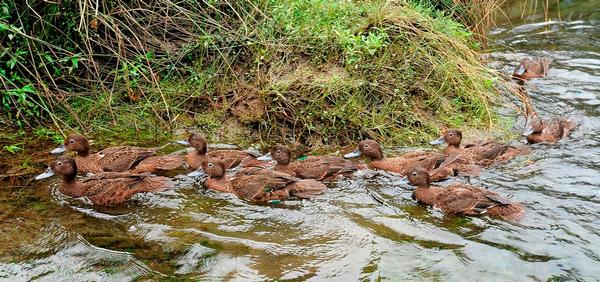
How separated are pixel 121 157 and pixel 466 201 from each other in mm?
3702

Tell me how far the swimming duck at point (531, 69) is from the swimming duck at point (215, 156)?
5305 mm

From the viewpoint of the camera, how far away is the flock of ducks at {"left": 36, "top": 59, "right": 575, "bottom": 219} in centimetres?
633

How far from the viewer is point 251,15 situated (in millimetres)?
8898

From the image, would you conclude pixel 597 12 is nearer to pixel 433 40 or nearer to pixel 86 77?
pixel 433 40

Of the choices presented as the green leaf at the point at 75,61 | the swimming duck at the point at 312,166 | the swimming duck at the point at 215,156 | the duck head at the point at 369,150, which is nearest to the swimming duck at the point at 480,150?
the duck head at the point at 369,150

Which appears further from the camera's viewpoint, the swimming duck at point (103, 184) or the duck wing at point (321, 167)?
the duck wing at point (321, 167)

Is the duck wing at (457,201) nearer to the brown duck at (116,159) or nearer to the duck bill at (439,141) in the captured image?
the duck bill at (439,141)

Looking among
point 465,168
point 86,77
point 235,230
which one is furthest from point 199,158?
point 465,168

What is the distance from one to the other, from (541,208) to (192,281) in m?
3.43

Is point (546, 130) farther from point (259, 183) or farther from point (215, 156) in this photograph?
point (215, 156)

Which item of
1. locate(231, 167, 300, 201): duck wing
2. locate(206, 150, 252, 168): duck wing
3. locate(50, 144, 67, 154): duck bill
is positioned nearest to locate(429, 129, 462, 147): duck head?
locate(231, 167, 300, 201): duck wing

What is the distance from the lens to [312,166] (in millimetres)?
6922

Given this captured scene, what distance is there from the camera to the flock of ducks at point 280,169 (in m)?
6.33

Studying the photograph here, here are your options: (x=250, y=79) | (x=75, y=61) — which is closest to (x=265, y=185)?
(x=250, y=79)
